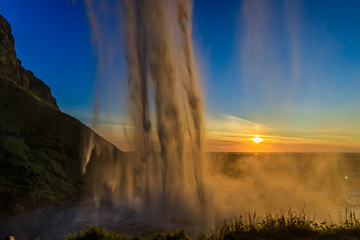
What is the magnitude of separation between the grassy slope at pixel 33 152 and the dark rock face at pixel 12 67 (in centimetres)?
1130

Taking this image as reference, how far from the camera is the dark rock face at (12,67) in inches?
2103

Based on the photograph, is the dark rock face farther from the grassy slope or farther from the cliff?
the grassy slope

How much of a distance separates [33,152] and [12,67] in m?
39.0

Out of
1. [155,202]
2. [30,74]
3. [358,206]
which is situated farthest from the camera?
[30,74]

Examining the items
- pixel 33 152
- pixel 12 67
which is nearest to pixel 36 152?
pixel 33 152

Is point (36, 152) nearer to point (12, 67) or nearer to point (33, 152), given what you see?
point (33, 152)

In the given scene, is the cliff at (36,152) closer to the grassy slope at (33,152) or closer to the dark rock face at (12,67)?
the grassy slope at (33,152)

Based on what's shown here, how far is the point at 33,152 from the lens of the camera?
30344 millimetres

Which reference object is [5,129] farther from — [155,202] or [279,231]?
[279,231]

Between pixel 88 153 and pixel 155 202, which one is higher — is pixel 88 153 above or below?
above

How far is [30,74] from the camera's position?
76.9 meters

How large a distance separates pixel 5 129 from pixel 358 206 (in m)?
49.0

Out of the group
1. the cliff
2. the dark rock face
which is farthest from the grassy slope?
the dark rock face

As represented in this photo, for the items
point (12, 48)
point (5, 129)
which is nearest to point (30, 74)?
point (12, 48)
